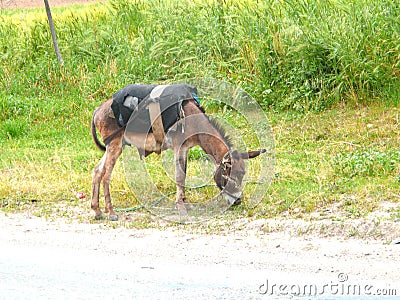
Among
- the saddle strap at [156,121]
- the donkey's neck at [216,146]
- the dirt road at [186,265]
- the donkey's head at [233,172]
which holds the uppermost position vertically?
the saddle strap at [156,121]

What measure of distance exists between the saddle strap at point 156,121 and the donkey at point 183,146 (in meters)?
0.05

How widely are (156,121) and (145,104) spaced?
0.73 feet

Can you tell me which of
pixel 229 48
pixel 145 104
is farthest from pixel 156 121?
pixel 229 48

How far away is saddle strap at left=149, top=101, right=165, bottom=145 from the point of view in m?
8.70

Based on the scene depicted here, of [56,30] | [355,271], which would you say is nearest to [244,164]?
[355,271]

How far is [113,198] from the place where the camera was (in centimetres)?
955

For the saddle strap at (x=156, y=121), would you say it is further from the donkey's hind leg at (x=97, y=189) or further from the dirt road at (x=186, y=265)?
the dirt road at (x=186, y=265)

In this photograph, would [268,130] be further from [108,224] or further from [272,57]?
[108,224]

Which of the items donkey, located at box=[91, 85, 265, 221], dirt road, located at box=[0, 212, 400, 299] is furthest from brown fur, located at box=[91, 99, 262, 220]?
dirt road, located at box=[0, 212, 400, 299]

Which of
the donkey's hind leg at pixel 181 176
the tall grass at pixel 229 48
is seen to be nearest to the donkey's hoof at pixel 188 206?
the donkey's hind leg at pixel 181 176

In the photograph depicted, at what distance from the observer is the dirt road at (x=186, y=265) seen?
6.05 m

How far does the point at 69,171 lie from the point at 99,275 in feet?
13.8

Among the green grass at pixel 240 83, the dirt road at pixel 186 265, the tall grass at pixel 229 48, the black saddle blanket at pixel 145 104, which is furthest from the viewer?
the tall grass at pixel 229 48

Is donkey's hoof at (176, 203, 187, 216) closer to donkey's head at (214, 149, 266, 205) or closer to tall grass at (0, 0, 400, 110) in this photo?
donkey's head at (214, 149, 266, 205)
